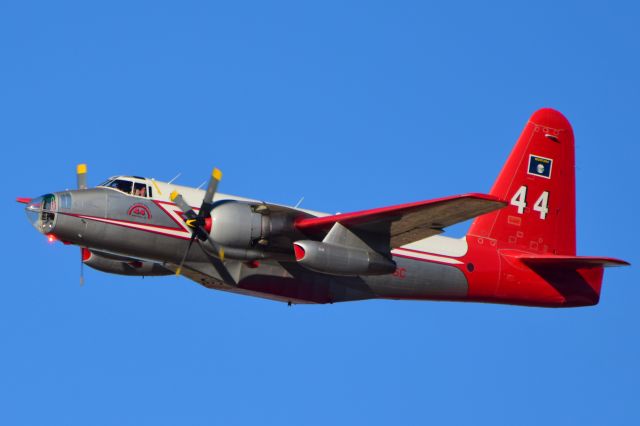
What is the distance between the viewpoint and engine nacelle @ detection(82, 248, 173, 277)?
30562 millimetres

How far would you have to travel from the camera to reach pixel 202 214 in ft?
86.9

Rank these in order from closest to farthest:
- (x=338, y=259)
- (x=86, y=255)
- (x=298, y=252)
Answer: (x=298, y=252) → (x=338, y=259) → (x=86, y=255)

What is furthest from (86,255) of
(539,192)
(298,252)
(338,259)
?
(539,192)

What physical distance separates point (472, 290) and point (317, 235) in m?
5.07

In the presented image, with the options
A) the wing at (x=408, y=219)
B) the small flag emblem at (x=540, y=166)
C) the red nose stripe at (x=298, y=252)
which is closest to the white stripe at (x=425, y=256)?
the wing at (x=408, y=219)

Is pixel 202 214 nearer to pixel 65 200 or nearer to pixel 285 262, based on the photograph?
pixel 285 262

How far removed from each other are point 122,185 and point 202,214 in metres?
2.09

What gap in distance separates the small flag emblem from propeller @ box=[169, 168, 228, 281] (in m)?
10.1

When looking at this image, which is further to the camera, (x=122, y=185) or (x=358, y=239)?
(x=122, y=185)

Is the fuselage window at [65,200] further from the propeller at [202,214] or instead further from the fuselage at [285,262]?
the propeller at [202,214]

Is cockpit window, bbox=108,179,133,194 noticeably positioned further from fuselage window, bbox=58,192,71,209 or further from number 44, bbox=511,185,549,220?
number 44, bbox=511,185,549,220

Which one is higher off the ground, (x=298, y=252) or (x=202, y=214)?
(x=202, y=214)

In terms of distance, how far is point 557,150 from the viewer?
32812 mm

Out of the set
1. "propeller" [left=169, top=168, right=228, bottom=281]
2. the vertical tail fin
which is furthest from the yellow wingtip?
the vertical tail fin
